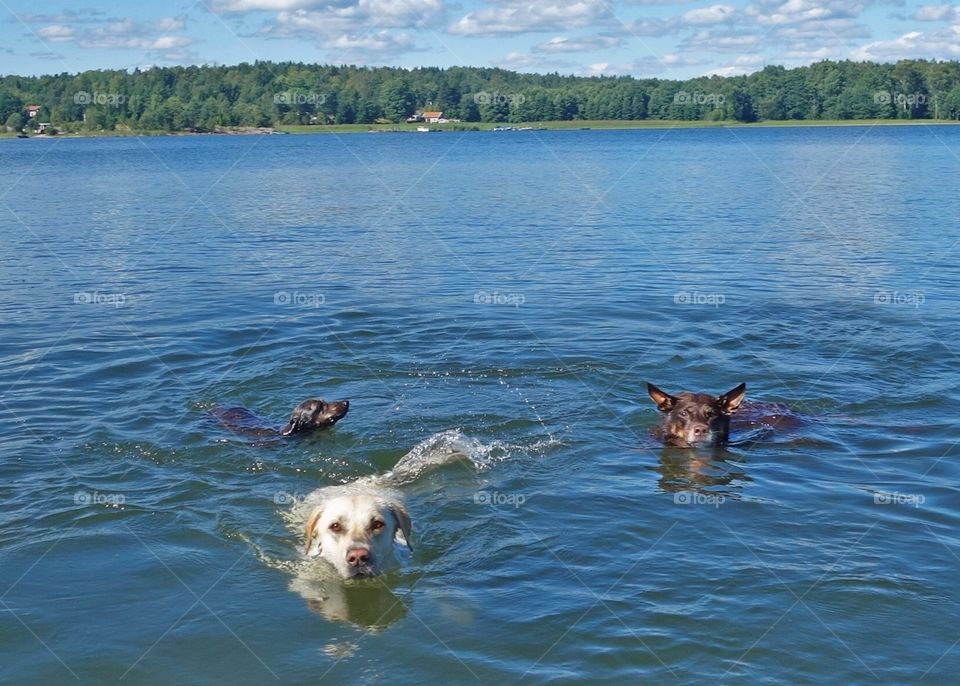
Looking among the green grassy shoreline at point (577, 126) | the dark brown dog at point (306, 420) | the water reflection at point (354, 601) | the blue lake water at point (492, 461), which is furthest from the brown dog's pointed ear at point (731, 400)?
the green grassy shoreline at point (577, 126)

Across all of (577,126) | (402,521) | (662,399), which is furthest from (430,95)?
(402,521)

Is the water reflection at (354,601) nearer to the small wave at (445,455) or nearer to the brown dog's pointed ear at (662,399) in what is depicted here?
the small wave at (445,455)

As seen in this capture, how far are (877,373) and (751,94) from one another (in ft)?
370

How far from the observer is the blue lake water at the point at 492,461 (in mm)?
7984

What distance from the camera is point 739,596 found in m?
8.62

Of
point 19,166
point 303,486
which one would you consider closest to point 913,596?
point 303,486

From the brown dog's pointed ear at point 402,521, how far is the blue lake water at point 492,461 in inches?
12.1

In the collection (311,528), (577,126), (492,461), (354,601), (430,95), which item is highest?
(430,95)

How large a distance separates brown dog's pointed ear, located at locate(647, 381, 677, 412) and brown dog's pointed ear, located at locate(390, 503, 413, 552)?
181 inches

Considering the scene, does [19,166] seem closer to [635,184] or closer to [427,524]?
[635,184]

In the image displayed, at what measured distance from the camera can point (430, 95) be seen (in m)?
131

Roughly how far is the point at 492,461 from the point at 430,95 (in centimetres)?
12287

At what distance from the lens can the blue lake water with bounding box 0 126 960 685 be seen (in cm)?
798

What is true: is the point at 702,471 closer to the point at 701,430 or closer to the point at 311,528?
the point at 701,430
